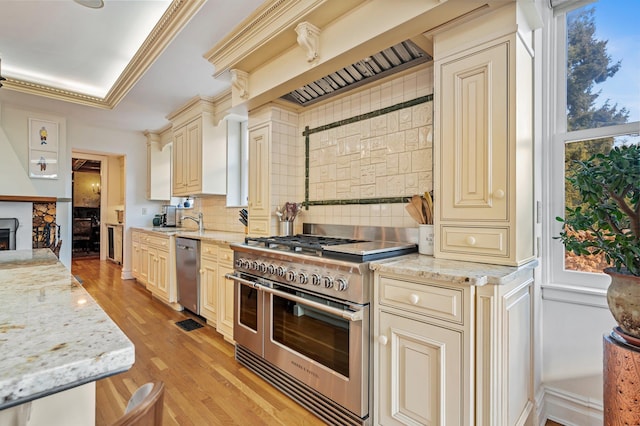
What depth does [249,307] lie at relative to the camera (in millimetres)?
2289

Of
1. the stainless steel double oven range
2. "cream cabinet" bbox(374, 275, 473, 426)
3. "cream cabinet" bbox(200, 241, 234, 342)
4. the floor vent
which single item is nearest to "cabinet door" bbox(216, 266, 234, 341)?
"cream cabinet" bbox(200, 241, 234, 342)

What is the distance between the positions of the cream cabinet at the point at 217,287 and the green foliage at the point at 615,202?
232 cm

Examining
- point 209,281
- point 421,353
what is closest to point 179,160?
point 209,281

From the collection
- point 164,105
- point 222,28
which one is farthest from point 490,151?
point 164,105

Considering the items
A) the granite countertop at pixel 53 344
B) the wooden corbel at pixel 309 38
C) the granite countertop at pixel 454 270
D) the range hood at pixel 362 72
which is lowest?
the granite countertop at pixel 454 270

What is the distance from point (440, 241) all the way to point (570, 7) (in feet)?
4.91

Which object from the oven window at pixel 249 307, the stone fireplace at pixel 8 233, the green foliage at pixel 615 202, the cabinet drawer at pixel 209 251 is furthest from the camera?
the stone fireplace at pixel 8 233

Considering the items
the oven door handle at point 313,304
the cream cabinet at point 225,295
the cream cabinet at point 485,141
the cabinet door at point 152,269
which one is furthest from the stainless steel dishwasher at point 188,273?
the cream cabinet at point 485,141

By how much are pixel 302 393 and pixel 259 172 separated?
1757mm

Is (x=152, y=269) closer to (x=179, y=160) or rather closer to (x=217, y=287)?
(x=179, y=160)

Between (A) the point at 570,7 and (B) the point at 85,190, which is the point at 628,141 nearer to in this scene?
(A) the point at 570,7

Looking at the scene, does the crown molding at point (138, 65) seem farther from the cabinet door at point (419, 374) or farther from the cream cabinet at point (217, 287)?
the cabinet door at point (419, 374)

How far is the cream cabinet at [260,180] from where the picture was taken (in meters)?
2.71

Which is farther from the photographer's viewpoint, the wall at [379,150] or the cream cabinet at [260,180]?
the cream cabinet at [260,180]
